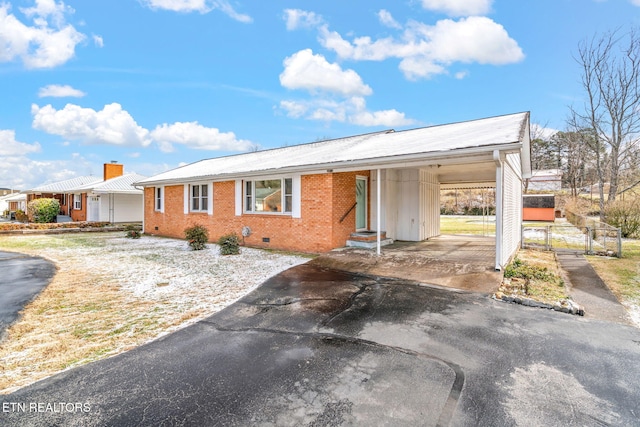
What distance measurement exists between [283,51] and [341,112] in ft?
76.8

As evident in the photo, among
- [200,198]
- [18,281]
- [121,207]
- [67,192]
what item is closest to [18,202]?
[67,192]

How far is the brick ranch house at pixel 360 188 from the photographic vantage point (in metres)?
8.52

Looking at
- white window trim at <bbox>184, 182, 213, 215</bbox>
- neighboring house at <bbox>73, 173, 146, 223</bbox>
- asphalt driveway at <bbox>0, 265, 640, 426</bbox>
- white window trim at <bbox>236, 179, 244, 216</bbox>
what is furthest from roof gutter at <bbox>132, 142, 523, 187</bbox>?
neighboring house at <bbox>73, 173, 146, 223</bbox>

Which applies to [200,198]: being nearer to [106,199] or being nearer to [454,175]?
[454,175]

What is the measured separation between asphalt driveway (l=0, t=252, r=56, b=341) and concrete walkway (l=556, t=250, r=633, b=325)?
29.1 ft

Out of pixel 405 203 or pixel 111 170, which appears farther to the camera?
pixel 111 170

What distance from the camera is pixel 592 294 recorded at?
651cm

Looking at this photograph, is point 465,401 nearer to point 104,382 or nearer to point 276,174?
point 104,382

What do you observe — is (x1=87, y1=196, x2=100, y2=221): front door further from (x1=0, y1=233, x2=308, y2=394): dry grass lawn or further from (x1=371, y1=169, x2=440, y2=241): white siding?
(x1=371, y1=169, x2=440, y2=241): white siding

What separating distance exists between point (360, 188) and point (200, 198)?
7919 millimetres

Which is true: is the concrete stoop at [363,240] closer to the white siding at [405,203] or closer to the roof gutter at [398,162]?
the white siding at [405,203]

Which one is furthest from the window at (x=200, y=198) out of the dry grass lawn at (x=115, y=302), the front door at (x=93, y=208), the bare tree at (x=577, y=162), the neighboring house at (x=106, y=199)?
the bare tree at (x=577, y=162)

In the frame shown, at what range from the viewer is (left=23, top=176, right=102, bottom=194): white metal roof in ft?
90.7

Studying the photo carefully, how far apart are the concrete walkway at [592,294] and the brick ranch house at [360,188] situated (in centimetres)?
150
